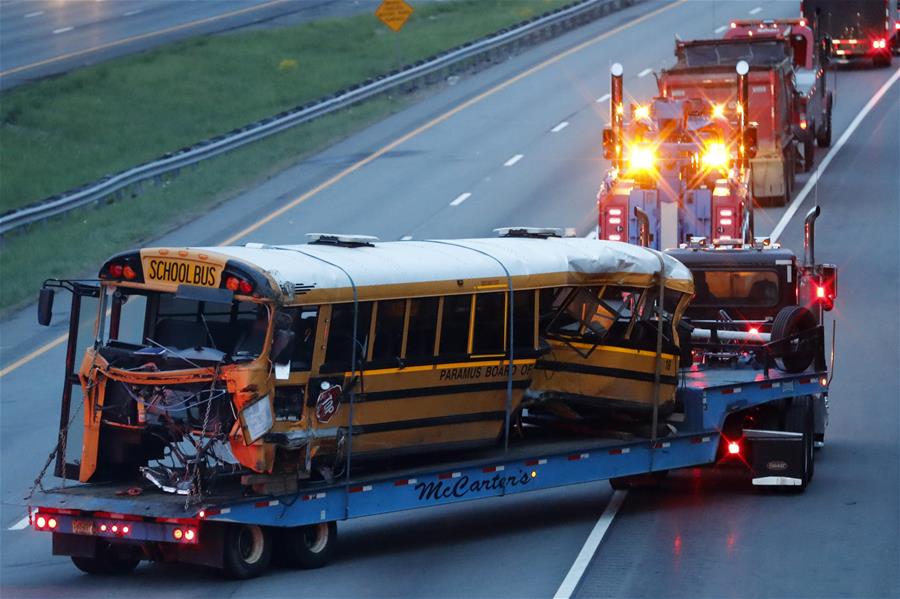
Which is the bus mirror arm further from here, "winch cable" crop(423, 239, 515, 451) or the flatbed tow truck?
"winch cable" crop(423, 239, 515, 451)

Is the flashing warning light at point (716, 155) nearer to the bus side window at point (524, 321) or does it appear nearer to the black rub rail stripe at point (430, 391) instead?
the bus side window at point (524, 321)

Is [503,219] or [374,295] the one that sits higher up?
[374,295]

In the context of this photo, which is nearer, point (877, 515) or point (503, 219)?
point (877, 515)

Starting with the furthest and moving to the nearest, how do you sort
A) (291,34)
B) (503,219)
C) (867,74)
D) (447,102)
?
(291,34), (867,74), (447,102), (503,219)

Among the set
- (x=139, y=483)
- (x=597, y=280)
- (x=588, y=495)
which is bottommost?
(x=588, y=495)

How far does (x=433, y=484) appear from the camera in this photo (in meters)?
16.0

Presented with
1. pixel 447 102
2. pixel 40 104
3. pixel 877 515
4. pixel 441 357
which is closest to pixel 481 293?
pixel 441 357

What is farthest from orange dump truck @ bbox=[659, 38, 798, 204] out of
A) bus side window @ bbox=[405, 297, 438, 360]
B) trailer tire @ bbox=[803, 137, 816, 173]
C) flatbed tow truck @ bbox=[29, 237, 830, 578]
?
bus side window @ bbox=[405, 297, 438, 360]

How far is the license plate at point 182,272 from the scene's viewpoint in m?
15.0

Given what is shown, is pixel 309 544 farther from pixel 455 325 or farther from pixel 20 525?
pixel 20 525

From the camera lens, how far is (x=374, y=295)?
1547cm

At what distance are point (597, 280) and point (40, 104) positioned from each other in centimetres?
3265

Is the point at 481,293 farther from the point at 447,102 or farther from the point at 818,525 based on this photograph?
the point at 447,102

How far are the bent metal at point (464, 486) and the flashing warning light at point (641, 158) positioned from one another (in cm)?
1160
